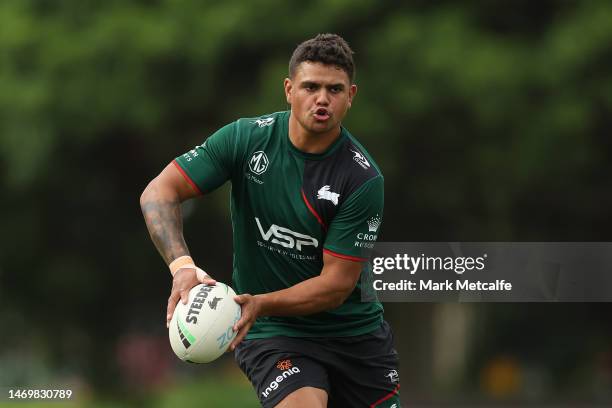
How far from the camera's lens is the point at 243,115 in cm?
1808

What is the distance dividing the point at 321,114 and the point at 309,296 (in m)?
0.99

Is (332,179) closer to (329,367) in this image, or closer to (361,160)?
(361,160)

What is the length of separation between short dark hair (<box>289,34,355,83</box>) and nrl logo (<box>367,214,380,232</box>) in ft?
2.63

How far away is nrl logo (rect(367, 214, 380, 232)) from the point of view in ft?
22.0

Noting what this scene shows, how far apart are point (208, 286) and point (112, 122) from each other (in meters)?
12.9

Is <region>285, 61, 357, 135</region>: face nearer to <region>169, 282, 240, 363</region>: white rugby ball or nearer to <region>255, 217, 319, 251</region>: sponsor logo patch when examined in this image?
<region>255, 217, 319, 251</region>: sponsor logo patch

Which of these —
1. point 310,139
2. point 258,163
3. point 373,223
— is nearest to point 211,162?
point 258,163

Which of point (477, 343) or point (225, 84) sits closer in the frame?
point (225, 84)

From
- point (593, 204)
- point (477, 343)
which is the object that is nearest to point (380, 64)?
point (593, 204)

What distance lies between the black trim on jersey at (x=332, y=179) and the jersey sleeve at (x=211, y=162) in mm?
438

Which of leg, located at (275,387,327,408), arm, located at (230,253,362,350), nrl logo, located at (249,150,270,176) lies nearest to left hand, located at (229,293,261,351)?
arm, located at (230,253,362,350)

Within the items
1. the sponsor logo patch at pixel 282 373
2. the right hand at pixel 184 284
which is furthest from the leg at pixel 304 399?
the right hand at pixel 184 284

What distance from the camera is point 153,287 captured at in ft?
78.6

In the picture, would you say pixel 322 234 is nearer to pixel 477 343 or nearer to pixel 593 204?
pixel 593 204
